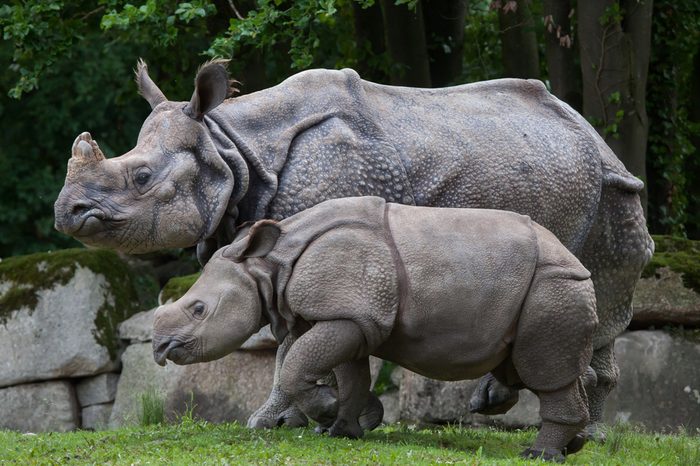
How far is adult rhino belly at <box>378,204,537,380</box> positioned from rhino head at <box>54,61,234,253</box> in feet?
3.61

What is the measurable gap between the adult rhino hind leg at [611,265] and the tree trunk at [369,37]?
4906 millimetres

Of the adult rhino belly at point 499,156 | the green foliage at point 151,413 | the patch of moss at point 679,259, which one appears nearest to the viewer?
the adult rhino belly at point 499,156

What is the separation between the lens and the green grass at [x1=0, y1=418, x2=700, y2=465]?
6.25 meters

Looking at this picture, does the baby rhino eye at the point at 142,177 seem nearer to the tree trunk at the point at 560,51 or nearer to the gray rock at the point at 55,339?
the gray rock at the point at 55,339

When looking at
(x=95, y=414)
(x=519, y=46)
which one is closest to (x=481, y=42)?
(x=519, y=46)

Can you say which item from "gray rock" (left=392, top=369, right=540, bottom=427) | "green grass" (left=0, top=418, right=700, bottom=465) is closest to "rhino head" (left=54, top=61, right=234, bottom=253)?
"green grass" (left=0, top=418, right=700, bottom=465)

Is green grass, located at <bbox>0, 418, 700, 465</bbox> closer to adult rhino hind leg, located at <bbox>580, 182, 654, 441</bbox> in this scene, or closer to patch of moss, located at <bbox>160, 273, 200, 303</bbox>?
adult rhino hind leg, located at <bbox>580, 182, 654, 441</bbox>

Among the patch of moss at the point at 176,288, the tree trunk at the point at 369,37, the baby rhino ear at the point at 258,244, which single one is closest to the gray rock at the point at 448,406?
the patch of moss at the point at 176,288

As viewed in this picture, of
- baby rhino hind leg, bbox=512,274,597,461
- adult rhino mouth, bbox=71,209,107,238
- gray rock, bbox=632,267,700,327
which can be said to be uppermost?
adult rhino mouth, bbox=71,209,107,238

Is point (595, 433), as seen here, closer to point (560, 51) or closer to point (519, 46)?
point (560, 51)

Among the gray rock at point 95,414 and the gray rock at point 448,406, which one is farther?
the gray rock at point 95,414

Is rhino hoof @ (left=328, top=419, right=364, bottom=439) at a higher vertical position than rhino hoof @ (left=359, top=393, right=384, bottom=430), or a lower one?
higher

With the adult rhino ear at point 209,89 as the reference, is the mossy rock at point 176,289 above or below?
below

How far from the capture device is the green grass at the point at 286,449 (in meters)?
6.25
